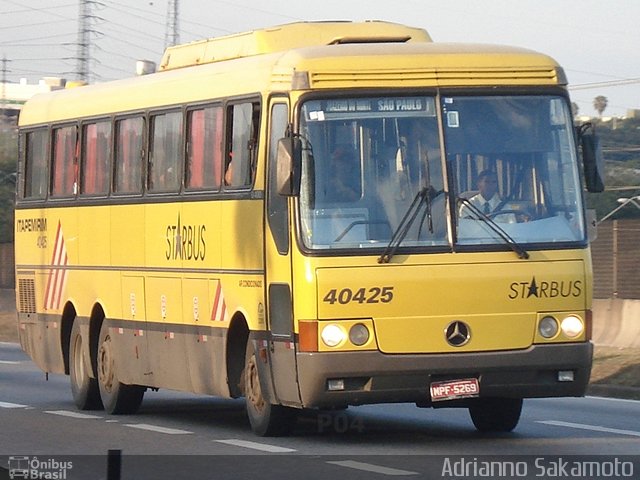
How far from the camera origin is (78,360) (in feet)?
68.8

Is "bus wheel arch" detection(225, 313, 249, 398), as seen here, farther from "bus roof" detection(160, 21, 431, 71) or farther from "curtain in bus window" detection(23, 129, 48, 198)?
"curtain in bus window" detection(23, 129, 48, 198)

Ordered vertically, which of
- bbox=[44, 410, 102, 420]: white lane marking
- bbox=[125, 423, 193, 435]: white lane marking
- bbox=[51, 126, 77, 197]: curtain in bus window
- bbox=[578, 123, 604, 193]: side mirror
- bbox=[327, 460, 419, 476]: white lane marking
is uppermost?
bbox=[51, 126, 77, 197]: curtain in bus window

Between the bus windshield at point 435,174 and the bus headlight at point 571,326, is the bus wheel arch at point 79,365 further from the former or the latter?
the bus headlight at point 571,326

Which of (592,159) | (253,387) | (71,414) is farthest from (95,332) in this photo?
(592,159)

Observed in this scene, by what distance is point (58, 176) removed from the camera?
21.7 m

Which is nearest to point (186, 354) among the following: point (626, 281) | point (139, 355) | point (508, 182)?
point (139, 355)

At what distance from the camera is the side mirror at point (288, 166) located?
14461 mm

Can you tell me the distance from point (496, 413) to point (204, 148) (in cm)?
365

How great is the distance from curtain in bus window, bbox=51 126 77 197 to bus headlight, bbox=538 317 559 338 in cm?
769

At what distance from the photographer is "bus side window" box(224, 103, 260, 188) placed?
52.3ft

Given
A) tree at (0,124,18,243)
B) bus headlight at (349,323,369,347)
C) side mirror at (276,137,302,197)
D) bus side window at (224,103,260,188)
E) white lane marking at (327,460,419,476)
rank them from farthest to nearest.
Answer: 1. tree at (0,124,18,243)
2. bus side window at (224,103,260,188)
3. bus headlight at (349,323,369,347)
4. side mirror at (276,137,302,197)
5. white lane marking at (327,460,419,476)

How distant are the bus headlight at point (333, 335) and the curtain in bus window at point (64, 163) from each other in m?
7.15

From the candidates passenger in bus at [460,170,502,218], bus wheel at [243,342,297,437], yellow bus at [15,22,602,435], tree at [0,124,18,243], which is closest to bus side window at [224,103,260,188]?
yellow bus at [15,22,602,435]

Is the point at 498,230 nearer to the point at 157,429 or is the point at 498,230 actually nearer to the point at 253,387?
the point at 253,387
